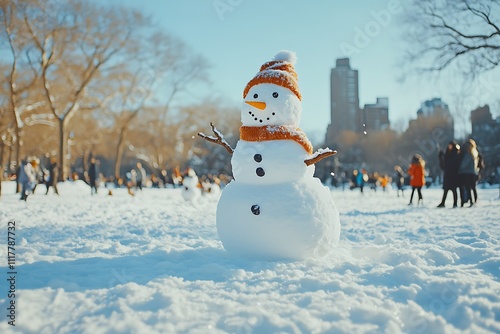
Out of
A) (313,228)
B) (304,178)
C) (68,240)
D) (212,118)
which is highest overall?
(212,118)

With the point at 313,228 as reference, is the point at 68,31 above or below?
above

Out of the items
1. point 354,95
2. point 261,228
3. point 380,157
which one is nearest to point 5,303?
point 261,228

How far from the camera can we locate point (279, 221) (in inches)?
164

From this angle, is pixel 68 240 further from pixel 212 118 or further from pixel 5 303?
pixel 212 118

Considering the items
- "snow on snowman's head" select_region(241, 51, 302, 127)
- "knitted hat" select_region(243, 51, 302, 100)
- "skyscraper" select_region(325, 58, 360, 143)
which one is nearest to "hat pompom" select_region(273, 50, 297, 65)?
"knitted hat" select_region(243, 51, 302, 100)

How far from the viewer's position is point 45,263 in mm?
4387

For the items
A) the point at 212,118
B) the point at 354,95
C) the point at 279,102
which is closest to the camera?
the point at 279,102

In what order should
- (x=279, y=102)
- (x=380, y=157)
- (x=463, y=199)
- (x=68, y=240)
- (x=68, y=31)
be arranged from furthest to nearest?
(x=380, y=157)
(x=68, y=31)
(x=463, y=199)
(x=68, y=240)
(x=279, y=102)

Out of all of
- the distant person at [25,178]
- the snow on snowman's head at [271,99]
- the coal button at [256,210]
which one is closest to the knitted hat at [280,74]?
the snow on snowman's head at [271,99]

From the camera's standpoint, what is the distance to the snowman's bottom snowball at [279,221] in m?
4.17

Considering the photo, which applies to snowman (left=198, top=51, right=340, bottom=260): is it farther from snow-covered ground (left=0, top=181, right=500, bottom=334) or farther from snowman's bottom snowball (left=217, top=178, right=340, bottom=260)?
snow-covered ground (left=0, top=181, right=500, bottom=334)

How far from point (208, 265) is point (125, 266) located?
98 cm

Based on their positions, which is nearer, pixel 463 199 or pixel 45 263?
pixel 45 263

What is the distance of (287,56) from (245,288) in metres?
2.97
